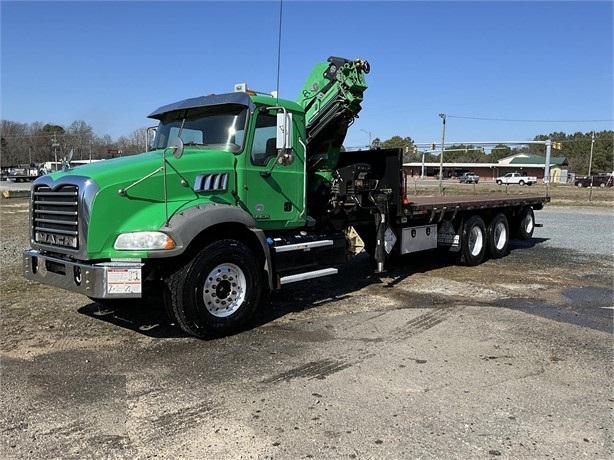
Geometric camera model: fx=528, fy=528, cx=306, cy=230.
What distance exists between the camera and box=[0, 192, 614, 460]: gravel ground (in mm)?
3531

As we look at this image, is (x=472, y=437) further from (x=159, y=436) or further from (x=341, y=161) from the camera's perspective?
(x=341, y=161)

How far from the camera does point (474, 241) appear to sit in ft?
36.8

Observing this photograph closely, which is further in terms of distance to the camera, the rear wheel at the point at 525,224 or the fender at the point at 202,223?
the rear wheel at the point at 525,224

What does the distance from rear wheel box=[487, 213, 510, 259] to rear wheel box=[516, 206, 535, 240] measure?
2.90 ft

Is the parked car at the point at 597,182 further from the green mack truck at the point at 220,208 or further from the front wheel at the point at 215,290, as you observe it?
the front wheel at the point at 215,290

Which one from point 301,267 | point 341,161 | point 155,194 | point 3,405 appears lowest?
point 3,405

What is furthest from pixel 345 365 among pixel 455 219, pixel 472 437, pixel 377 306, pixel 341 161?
pixel 455 219

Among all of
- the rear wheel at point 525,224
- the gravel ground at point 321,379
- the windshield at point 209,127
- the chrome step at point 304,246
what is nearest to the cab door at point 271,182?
the windshield at point 209,127

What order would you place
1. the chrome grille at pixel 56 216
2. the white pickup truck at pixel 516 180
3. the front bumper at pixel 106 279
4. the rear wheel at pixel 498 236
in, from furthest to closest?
the white pickup truck at pixel 516 180 < the rear wheel at pixel 498 236 < the chrome grille at pixel 56 216 < the front bumper at pixel 106 279

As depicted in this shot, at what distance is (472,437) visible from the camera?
3596 mm

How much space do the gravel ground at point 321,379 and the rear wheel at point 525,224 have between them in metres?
5.16

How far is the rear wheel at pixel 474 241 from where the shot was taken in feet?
35.4

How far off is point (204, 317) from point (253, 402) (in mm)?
1667

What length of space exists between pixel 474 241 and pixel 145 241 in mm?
7897
